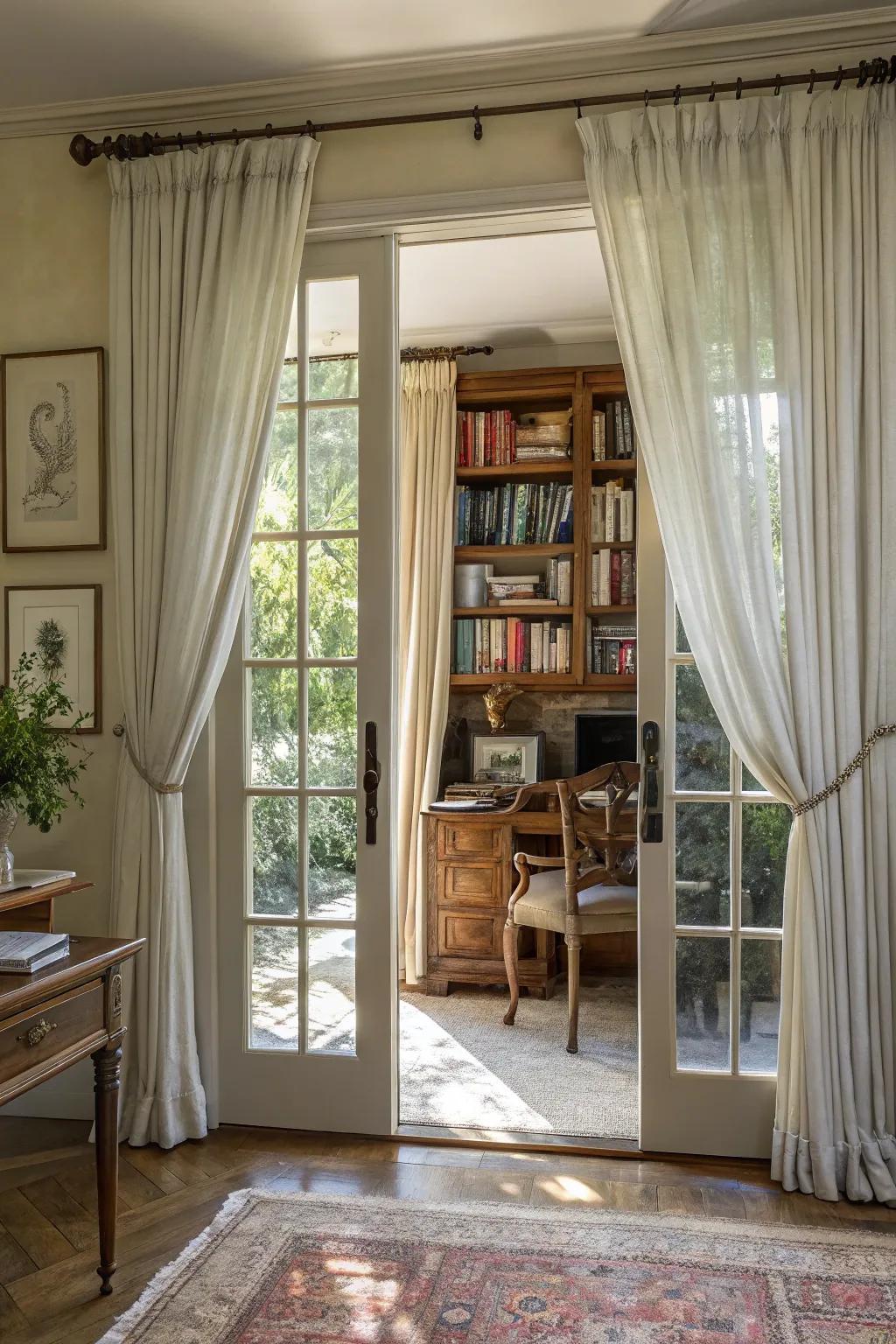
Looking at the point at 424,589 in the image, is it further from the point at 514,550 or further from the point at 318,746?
the point at 318,746

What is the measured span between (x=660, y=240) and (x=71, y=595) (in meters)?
1.94

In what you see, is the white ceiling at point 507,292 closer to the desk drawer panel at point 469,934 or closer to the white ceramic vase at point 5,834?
the white ceramic vase at point 5,834

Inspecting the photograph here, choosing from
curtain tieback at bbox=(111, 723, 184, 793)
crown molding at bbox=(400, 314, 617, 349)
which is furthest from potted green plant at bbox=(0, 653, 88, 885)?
crown molding at bbox=(400, 314, 617, 349)

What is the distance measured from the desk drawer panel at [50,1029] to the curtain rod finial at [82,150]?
231cm

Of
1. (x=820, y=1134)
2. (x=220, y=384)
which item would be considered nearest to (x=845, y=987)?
(x=820, y=1134)

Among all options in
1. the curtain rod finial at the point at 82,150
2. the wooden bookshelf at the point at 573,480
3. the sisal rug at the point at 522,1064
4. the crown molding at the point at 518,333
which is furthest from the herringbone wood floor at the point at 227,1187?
the crown molding at the point at 518,333

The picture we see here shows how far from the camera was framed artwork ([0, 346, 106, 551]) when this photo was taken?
3.19 m

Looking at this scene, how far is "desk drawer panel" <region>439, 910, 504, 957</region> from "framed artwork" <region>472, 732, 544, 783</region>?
646mm

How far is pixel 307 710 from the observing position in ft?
10.2

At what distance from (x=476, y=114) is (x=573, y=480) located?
2.14 metres

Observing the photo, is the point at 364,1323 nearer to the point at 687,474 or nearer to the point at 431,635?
the point at 687,474

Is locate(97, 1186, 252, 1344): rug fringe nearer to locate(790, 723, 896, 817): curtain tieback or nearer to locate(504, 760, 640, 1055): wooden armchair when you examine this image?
locate(504, 760, 640, 1055): wooden armchair

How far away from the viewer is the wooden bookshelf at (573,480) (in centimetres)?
479

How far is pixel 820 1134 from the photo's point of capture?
8.60 feet
